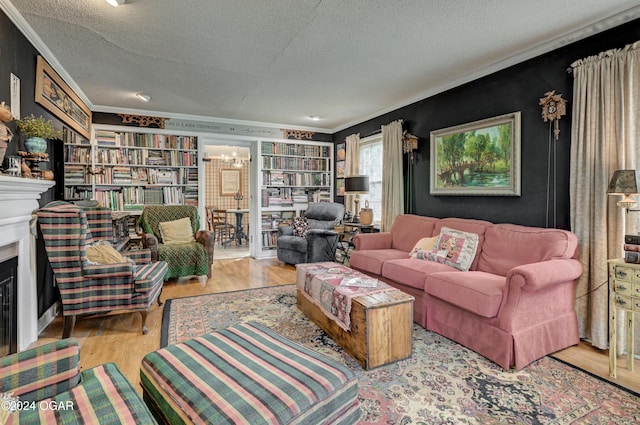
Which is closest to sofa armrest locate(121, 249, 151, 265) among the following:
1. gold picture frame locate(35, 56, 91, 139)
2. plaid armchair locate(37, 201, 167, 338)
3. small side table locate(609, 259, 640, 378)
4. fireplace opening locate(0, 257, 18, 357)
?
plaid armchair locate(37, 201, 167, 338)

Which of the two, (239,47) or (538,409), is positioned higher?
(239,47)

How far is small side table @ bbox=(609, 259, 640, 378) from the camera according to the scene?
6.56 feet

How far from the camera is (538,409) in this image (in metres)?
1.75

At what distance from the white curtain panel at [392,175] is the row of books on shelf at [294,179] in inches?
73.4

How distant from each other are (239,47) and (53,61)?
188 cm

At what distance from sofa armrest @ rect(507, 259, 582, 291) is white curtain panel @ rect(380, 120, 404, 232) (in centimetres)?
236

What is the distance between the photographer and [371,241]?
4.07m

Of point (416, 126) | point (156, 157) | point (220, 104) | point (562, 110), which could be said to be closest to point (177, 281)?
point (156, 157)

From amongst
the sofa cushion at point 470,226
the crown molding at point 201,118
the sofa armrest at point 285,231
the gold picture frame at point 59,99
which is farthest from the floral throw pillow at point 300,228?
the gold picture frame at point 59,99

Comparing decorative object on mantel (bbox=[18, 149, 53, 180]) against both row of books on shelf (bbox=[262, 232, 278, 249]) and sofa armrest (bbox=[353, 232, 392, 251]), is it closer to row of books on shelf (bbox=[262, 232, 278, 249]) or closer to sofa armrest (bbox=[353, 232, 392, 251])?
sofa armrest (bbox=[353, 232, 392, 251])

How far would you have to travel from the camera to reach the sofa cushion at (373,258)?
3.47m

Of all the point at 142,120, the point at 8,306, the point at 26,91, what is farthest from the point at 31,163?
the point at 142,120

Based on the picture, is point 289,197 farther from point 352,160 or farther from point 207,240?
point 207,240

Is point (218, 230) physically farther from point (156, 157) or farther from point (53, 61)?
point (53, 61)
